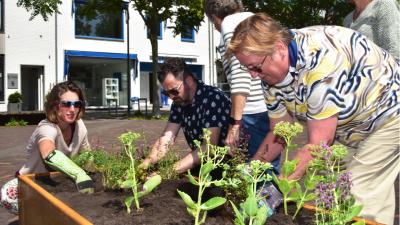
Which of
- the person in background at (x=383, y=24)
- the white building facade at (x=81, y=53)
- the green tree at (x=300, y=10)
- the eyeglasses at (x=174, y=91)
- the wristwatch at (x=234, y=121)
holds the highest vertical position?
the green tree at (x=300, y=10)

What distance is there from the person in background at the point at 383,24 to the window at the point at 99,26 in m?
24.5

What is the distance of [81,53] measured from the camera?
86.2 ft

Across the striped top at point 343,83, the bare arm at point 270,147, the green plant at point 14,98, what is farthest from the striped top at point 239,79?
the green plant at point 14,98

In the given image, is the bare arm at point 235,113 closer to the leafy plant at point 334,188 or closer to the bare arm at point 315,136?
the bare arm at point 315,136

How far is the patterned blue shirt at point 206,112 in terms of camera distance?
2.98m

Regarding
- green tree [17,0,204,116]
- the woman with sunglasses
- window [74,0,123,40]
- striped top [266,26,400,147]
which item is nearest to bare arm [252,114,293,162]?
striped top [266,26,400,147]

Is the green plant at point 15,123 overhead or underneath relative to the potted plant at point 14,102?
underneath

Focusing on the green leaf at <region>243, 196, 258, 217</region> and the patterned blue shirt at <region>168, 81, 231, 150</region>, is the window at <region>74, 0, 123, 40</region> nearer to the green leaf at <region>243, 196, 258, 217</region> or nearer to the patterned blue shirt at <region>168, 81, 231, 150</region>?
the patterned blue shirt at <region>168, 81, 231, 150</region>

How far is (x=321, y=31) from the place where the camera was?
2053 millimetres

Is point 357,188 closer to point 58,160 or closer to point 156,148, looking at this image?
point 156,148

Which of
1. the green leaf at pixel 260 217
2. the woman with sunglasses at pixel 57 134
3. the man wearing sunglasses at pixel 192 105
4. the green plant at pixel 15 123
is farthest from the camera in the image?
the green plant at pixel 15 123

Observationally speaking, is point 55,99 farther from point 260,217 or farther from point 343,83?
point 260,217

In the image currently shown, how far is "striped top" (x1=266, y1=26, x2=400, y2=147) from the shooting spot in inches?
74.9

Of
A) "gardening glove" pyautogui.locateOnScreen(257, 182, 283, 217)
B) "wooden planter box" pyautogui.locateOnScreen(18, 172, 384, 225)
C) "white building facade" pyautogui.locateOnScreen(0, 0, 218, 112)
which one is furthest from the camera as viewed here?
"white building facade" pyautogui.locateOnScreen(0, 0, 218, 112)
